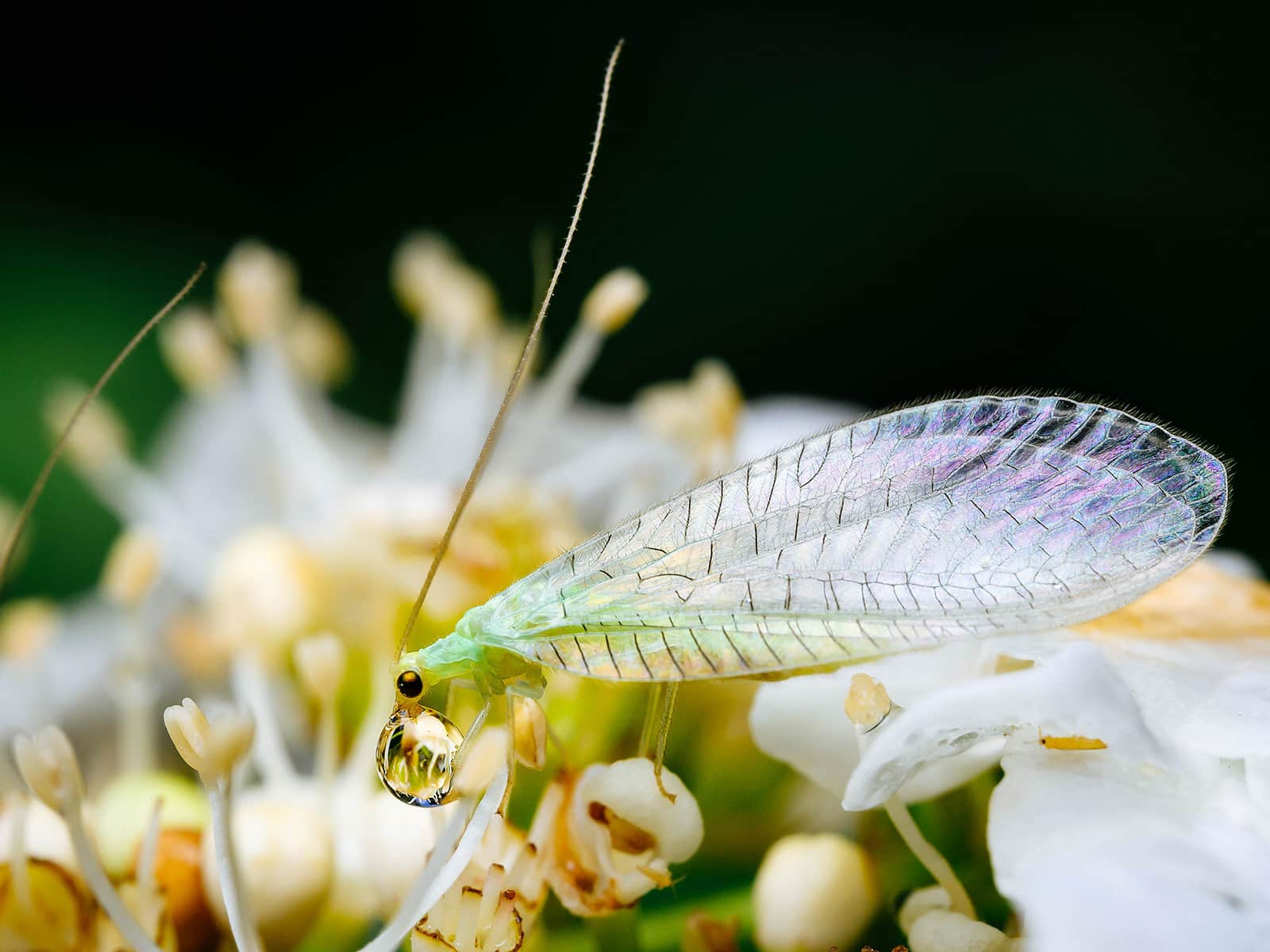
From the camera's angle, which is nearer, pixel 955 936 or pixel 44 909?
pixel 955 936

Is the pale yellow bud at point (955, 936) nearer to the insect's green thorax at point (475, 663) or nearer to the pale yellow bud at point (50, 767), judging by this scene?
the insect's green thorax at point (475, 663)

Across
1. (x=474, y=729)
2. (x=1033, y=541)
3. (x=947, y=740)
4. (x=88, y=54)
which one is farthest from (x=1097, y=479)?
(x=88, y=54)

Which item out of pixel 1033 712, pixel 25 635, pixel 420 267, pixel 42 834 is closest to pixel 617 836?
pixel 1033 712

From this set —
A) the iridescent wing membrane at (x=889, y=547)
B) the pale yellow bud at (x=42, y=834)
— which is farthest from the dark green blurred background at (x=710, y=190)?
the iridescent wing membrane at (x=889, y=547)

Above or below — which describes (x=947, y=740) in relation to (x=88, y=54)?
below

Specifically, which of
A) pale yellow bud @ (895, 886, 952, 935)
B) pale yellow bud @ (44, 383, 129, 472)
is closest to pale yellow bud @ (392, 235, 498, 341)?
pale yellow bud @ (44, 383, 129, 472)

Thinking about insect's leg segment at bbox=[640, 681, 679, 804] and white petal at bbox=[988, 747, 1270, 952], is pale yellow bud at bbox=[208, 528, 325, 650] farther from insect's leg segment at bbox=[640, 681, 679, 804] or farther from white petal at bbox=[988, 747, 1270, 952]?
white petal at bbox=[988, 747, 1270, 952]

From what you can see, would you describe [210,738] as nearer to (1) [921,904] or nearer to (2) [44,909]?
(2) [44,909]

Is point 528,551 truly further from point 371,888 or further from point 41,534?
point 41,534
